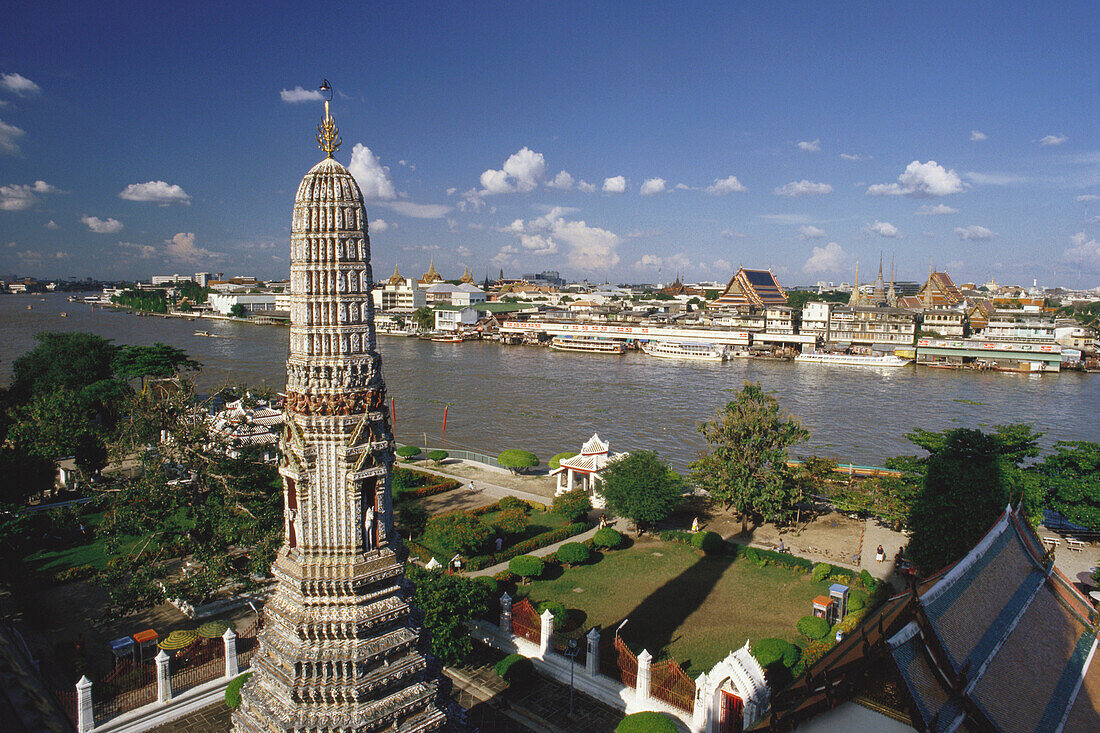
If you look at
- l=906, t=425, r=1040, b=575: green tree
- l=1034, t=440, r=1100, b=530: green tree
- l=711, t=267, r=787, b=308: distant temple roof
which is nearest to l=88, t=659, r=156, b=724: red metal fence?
l=906, t=425, r=1040, b=575: green tree

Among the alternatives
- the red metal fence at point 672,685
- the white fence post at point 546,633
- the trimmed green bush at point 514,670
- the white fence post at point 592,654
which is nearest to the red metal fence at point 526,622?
the white fence post at point 546,633

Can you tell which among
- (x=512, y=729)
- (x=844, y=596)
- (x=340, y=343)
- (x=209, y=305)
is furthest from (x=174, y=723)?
(x=209, y=305)

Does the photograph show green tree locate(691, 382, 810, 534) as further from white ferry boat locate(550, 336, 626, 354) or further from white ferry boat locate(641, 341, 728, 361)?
white ferry boat locate(550, 336, 626, 354)

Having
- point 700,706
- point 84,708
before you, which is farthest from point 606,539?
point 84,708

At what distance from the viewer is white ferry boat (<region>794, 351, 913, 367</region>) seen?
57500 millimetres

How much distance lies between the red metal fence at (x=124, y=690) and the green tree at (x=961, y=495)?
14907 millimetres

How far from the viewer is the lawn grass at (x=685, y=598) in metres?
12.6

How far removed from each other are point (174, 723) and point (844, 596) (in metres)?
12.2

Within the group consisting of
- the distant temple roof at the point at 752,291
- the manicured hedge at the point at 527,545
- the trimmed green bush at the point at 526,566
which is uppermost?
the distant temple roof at the point at 752,291

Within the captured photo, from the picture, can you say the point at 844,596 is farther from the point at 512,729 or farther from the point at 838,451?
the point at 838,451

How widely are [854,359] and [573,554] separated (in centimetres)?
4977

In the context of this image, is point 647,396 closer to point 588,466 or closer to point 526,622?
point 588,466

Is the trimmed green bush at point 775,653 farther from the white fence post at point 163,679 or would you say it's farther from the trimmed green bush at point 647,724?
the white fence post at point 163,679

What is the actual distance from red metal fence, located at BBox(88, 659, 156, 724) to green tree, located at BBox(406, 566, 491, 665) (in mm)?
4124
